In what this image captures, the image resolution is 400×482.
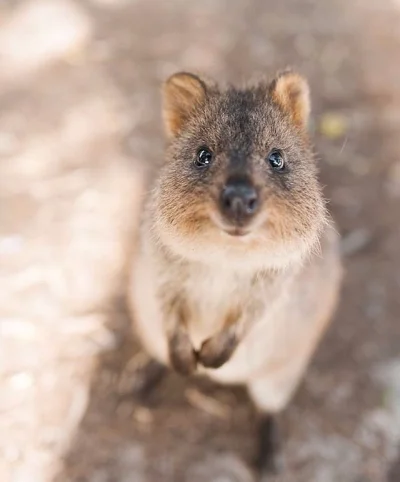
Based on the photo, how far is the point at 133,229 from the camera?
12.7ft

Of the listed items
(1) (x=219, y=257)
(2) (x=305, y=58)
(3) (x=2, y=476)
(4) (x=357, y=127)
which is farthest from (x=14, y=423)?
(2) (x=305, y=58)

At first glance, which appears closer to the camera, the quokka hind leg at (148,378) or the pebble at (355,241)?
the quokka hind leg at (148,378)

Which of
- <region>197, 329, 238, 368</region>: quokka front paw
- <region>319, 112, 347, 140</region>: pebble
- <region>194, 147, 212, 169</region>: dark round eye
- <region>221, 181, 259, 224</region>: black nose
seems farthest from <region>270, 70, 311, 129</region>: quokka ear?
<region>319, 112, 347, 140</region>: pebble

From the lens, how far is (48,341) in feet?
11.1

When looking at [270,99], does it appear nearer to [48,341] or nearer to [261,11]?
[48,341]

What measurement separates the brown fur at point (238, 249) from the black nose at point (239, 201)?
0.07 ft

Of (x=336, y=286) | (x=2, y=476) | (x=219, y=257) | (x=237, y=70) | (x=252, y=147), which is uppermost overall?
(x=252, y=147)

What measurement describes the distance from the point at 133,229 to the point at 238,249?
1779 mm

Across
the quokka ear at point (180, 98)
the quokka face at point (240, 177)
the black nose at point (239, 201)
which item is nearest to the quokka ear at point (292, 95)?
the quokka face at point (240, 177)

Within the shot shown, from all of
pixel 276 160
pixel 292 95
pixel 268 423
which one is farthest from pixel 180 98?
pixel 268 423

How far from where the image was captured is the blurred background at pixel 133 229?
10.4ft

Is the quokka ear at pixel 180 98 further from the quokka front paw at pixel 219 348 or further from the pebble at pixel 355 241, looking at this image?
the pebble at pixel 355 241

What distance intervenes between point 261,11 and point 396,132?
1.59 m

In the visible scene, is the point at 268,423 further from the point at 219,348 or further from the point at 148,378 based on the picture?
the point at 219,348
